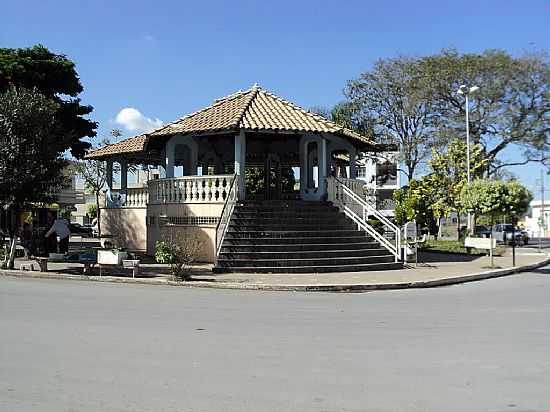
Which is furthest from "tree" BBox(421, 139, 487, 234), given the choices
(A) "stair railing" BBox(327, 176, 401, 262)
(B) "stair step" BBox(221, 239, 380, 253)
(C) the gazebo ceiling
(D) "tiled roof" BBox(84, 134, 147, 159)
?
(D) "tiled roof" BBox(84, 134, 147, 159)

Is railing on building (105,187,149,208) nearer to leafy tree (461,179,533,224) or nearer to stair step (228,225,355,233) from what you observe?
stair step (228,225,355,233)

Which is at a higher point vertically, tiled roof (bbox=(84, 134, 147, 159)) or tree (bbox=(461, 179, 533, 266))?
tiled roof (bbox=(84, 134, 147, 159))

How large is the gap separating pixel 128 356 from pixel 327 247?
41.7ft

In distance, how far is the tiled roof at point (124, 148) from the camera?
994 inches

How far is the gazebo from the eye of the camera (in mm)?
20391

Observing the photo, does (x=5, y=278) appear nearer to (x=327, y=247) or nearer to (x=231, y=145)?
(x=327, y=247)

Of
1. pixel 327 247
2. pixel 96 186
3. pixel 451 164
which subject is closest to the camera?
pixel 327 247

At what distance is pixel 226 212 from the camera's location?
64.0 ft

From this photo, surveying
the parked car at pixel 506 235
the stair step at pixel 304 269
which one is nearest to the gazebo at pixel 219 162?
the stair step at pixel 304 269

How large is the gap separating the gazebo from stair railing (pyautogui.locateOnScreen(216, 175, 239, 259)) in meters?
0.03

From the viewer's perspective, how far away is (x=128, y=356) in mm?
7219

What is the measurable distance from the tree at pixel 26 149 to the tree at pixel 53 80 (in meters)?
4.52

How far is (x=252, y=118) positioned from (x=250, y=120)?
339 millimetres

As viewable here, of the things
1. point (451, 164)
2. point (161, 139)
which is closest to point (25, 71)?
point (161, 139)
